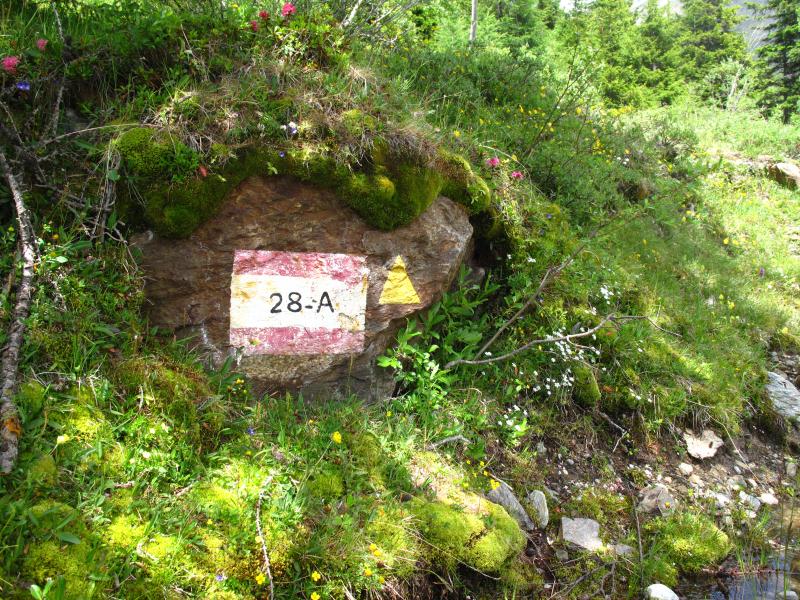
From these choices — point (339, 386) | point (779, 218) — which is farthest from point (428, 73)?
point (779, 218)

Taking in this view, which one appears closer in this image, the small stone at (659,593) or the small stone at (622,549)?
the small stone at (659,593)

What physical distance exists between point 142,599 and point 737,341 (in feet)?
18.8

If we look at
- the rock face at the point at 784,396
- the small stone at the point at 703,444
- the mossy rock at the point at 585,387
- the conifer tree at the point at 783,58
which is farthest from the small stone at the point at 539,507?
the conifer tree at the point at 783,58

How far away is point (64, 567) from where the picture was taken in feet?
5.48

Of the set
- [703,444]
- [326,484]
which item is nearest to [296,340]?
[326,484]

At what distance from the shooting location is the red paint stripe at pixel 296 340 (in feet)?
9.76

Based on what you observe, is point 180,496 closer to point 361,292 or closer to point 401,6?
point 361,292

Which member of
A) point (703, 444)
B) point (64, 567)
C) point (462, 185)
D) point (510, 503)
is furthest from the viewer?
point (703, 444)

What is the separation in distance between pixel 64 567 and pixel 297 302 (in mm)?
1710

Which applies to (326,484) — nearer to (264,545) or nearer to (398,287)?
(264,545)

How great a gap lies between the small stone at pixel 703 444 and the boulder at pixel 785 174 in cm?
850

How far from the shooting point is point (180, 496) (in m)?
2.14

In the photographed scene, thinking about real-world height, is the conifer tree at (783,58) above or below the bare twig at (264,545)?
above

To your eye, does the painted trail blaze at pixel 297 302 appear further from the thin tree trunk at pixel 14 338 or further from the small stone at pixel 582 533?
the small stone at pixel 582 533
